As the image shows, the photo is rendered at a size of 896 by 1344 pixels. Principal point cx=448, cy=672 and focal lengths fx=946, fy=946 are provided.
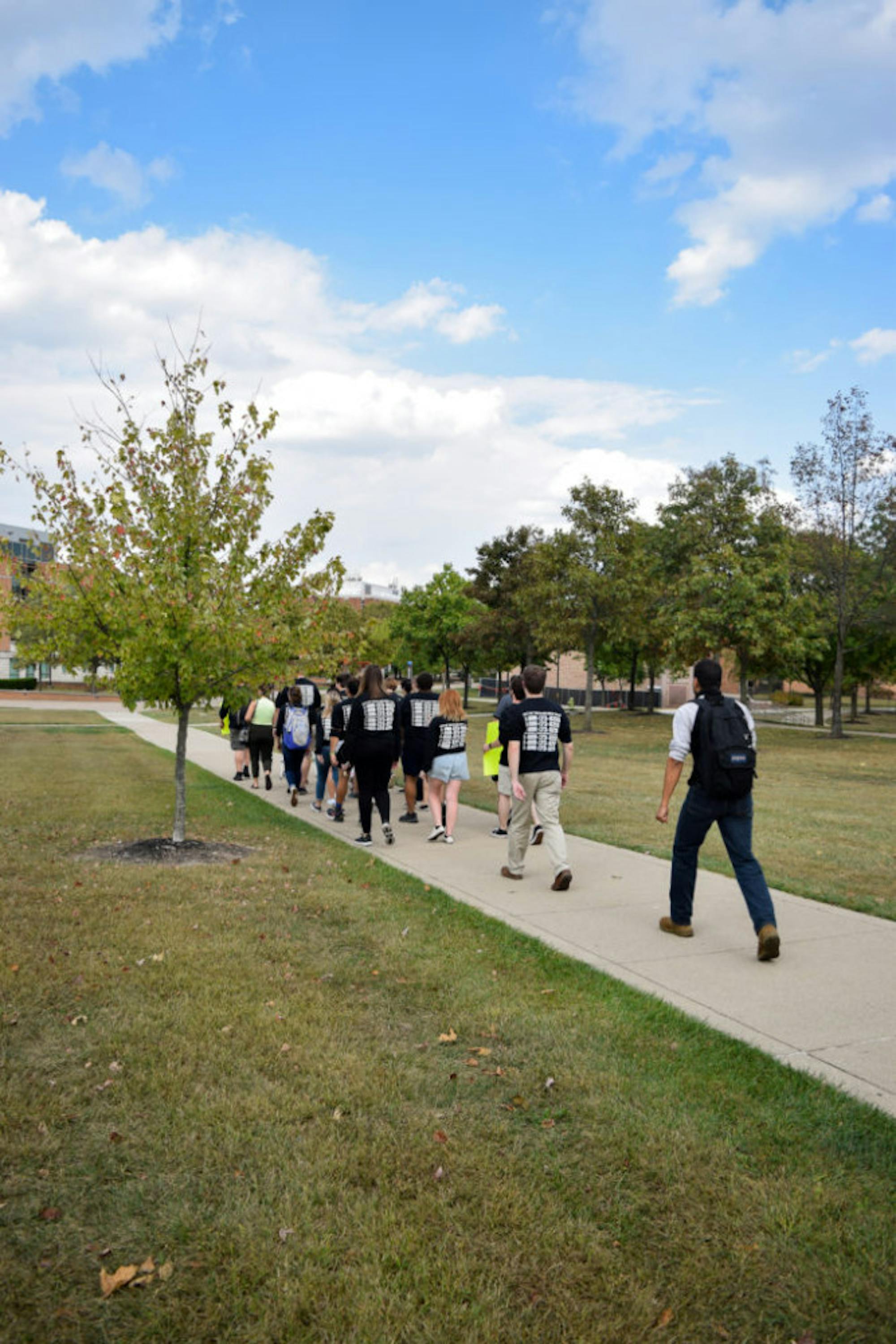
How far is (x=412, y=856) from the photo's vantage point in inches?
376

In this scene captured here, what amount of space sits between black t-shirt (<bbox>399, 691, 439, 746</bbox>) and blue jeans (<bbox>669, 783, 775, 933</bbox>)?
16.5ft

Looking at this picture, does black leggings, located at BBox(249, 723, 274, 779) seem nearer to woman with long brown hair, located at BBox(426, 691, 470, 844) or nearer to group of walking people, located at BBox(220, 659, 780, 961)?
group of walking people, located at BBox(220, 659, 780, 961)

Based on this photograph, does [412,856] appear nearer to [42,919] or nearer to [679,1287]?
[42,919]

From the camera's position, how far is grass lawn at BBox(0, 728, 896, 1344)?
9.10 feet

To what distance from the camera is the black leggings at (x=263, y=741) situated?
47.9 feet

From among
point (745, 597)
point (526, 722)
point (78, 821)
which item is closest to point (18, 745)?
point (78, 821)

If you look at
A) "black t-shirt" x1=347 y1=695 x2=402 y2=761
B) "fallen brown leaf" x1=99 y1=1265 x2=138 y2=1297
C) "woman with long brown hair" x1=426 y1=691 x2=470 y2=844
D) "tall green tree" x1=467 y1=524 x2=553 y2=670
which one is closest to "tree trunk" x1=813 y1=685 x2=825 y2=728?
"tall green tree" x1=467 y1=524 x2=553 y2=670

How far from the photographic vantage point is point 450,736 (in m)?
10.3

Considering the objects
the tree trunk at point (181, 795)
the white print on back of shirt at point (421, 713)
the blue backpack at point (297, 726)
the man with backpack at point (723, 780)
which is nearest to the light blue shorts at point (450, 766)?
the white print on back of shirt at point (421, 713)

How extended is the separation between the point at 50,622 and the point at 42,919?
3.20 metres

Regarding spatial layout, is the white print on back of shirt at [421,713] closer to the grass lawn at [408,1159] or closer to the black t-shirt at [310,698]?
the black t-shirt at [310,698]

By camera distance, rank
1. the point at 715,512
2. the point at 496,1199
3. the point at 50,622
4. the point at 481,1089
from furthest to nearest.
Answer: the point at 715,512 → the point at 50,622 → the point at 481,1089 → the point at 496,1199

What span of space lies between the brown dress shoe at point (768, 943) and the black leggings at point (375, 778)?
469cm

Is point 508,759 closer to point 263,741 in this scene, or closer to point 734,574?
point 263,741
